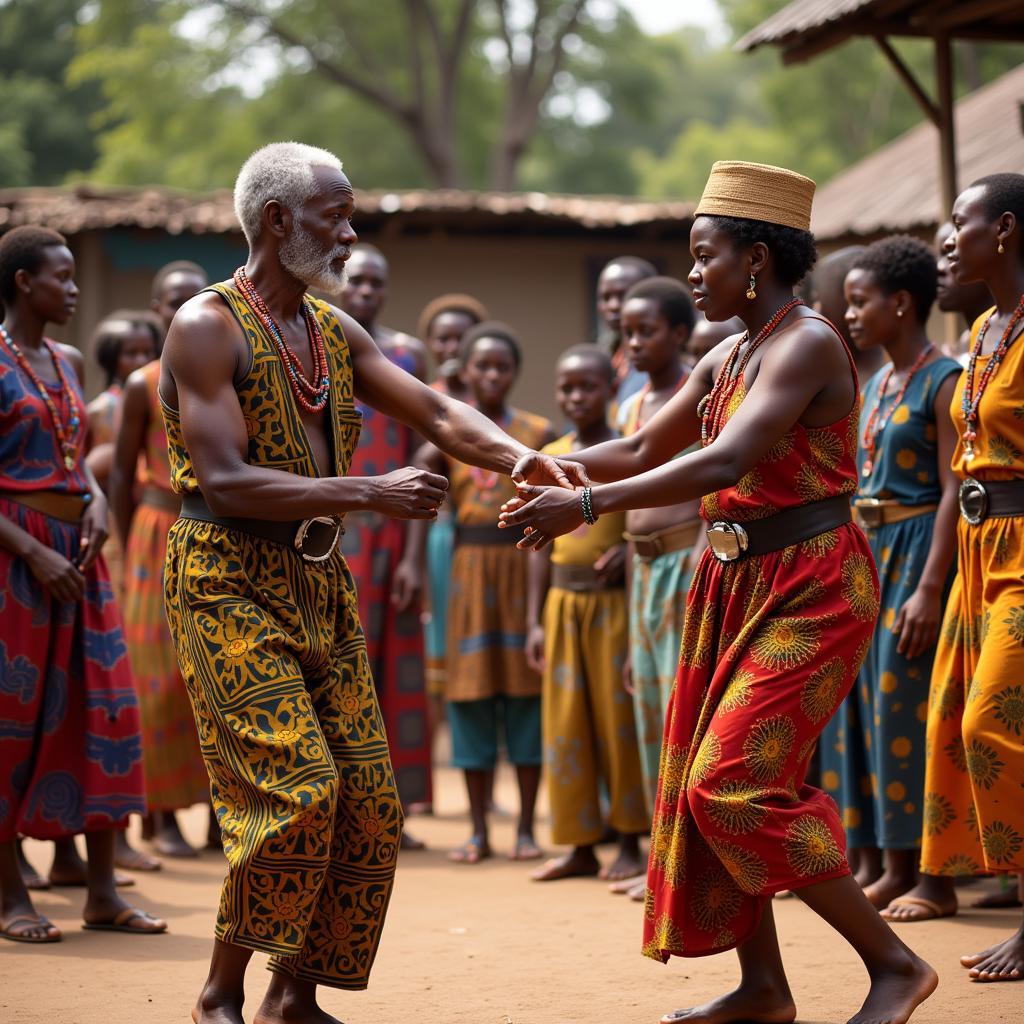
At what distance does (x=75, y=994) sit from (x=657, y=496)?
241cm

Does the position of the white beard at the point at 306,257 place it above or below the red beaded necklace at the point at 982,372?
above

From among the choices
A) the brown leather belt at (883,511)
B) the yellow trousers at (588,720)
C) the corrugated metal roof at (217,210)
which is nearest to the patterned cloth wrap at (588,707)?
the yellow trousers at (588,720)

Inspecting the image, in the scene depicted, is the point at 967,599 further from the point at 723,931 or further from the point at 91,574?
the point at 91,574

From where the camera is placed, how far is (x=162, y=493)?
7594 millimetres

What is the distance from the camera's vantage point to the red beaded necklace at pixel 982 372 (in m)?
5.06

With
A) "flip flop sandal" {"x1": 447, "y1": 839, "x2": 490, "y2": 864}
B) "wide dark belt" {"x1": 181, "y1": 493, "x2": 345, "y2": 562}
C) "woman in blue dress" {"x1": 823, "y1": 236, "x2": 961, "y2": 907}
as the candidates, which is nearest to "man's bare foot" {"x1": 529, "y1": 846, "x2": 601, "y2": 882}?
"flip flop sandal" {"x1": 447, "y1": 839, "x2": 490, "y2": 864}

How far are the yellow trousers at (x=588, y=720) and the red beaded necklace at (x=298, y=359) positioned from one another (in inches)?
111

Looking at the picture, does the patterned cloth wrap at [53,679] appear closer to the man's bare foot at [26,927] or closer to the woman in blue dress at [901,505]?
the man's bare foot at [26,927]

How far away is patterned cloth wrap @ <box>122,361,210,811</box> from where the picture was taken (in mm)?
7531

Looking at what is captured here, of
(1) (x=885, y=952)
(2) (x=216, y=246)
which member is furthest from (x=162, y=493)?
(2) (x=216, y=246)

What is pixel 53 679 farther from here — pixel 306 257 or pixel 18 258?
pixel 306 257

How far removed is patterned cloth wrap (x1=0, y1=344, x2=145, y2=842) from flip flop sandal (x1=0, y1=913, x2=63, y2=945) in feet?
0.93

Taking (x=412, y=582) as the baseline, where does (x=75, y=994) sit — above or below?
below

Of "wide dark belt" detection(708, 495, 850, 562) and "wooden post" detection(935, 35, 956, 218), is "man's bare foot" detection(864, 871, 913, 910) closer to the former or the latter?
"wide dark belt" detection(708, 495, 850, 562)
